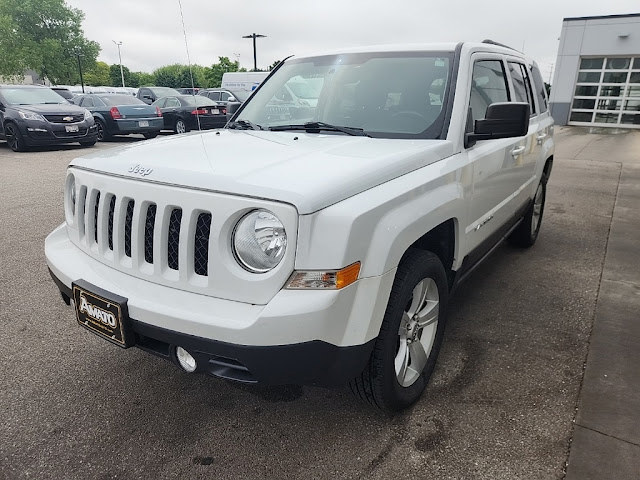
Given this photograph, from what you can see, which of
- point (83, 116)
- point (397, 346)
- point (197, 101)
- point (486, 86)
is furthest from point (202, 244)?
point (197, 101)

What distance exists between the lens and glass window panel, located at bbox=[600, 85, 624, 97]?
20533mm

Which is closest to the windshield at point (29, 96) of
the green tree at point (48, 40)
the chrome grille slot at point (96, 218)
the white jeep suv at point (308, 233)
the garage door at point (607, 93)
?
the white jeep suv at point (308, 233)

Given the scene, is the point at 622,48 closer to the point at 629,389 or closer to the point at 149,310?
the point at 629,389

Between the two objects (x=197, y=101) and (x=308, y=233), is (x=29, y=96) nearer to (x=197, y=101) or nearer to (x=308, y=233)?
(x=197, y=101)

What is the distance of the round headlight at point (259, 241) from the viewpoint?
6.01 ft

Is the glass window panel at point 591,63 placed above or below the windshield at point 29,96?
above

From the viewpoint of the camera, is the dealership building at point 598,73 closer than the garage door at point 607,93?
Yes

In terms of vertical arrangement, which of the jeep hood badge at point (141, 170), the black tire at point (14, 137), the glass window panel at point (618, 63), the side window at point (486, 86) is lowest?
the black tire at point (14, 137)

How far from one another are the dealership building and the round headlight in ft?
76.5

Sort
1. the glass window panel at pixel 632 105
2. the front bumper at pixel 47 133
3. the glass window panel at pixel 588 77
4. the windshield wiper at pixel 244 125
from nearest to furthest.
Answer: the windshield wiper at pixel 244 125, the front bumper at pixel 47 133, the glass window panel at pixel 632 105, the glass window panel at pixel 588 77

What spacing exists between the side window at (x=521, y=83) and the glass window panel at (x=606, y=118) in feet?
65.8

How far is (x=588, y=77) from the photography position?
21391 millimetres

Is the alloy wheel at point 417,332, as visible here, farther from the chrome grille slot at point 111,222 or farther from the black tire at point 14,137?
the black tire at point 14,137

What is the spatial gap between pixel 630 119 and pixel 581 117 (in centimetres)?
188
